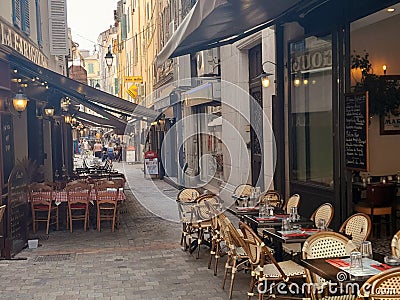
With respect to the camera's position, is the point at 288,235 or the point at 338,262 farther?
the point at 288,235

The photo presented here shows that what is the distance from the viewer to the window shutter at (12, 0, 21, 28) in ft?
35.4

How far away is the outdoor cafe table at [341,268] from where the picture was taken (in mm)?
4255

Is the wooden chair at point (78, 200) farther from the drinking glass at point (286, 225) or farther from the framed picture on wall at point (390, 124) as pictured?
the framed picture on wall at point (390, 124)

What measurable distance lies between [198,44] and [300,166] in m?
3.17

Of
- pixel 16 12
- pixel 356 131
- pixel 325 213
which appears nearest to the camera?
pixel 325 213

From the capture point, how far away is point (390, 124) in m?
10.9

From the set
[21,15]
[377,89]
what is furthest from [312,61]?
[21,15]

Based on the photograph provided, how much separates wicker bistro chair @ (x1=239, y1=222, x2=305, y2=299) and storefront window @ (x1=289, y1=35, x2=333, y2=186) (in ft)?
11.8

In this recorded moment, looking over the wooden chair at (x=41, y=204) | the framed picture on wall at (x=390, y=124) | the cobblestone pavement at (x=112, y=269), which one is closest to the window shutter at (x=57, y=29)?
the wooden chair at (x=41, y=204)

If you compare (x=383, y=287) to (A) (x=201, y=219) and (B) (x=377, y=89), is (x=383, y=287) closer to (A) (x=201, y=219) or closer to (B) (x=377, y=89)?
(A) (x=201, y=219)

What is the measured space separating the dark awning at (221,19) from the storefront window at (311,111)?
115 centimetres

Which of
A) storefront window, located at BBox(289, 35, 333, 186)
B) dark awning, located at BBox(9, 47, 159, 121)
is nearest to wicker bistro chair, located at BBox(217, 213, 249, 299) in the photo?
storefront window, located at BBox(289, 35, 333, 186)

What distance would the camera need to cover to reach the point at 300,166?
412 inches

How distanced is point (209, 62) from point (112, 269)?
10.1 meters
